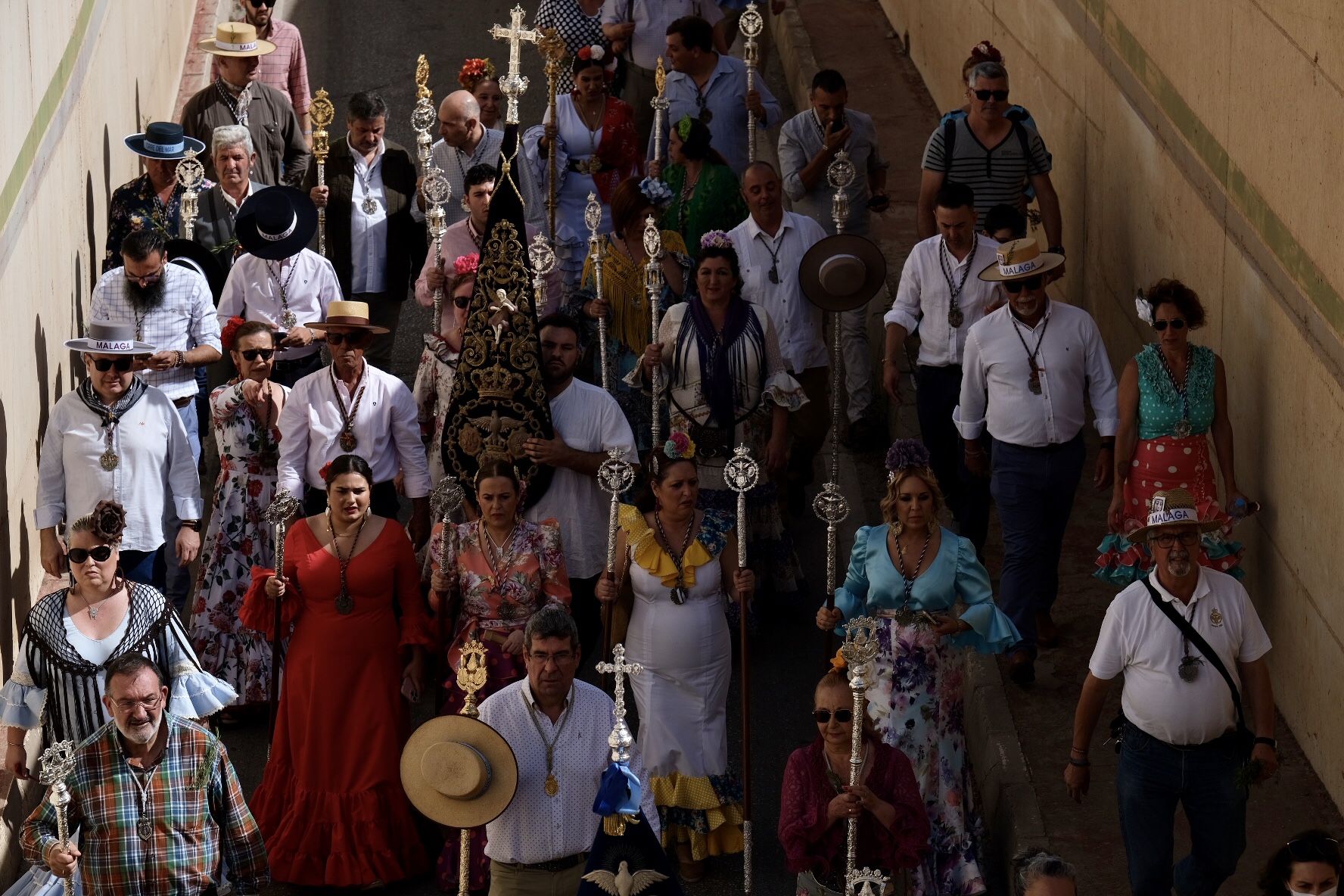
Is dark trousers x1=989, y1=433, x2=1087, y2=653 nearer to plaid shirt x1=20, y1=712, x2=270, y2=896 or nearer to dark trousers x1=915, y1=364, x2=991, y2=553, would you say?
dark trousers x1=915, y1=364, x2=991, y2=553

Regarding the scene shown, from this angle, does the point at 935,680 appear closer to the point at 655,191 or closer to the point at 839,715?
the point at 839,715

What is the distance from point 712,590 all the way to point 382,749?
1.66m

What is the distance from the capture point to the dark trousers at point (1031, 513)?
37.0 ft

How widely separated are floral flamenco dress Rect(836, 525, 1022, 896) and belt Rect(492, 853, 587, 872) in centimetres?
161

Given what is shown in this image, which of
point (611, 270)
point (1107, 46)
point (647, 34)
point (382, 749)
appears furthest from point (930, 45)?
point (382, 749)

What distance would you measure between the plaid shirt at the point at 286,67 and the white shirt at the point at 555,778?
25.6ft

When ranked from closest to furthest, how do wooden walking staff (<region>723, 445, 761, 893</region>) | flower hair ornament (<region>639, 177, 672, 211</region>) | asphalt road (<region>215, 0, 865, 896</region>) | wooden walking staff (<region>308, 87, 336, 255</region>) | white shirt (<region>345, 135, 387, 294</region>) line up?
wooden walking staff (<region>723, 445, 761, 893</region>) < asphalt road (<region>215, 0, 865, 896</region>) < flower hair ornament (<region>639, 177, 672, 211</region>) < wooden walking staff (<region>308, 87, 336, 255</region>) < white shirt (<region>345, 135, 387, 294</region>)

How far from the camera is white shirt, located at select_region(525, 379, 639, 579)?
11656 mm

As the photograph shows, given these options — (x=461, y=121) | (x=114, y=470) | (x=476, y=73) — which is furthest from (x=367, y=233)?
(x=114, y=470)

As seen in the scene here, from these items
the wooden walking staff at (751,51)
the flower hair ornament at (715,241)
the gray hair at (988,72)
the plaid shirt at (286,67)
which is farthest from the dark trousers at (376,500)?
the plaid shirt at (286,67)

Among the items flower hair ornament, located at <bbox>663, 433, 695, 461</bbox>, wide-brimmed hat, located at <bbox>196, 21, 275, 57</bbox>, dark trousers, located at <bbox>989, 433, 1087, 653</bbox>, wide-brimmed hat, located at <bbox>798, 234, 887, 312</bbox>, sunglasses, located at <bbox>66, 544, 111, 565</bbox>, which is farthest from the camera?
wide-brimmed hat, located at <bbox>196, 21, 275, 57</bbox>

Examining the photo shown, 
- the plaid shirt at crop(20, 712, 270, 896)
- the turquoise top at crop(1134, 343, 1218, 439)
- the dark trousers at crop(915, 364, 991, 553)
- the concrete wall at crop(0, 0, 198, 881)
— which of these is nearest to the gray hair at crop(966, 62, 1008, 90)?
the dark trousers at crop(915, 364, 991, 553)

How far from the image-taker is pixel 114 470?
11.2 metres

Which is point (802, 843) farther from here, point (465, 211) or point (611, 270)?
point (465, 211)
